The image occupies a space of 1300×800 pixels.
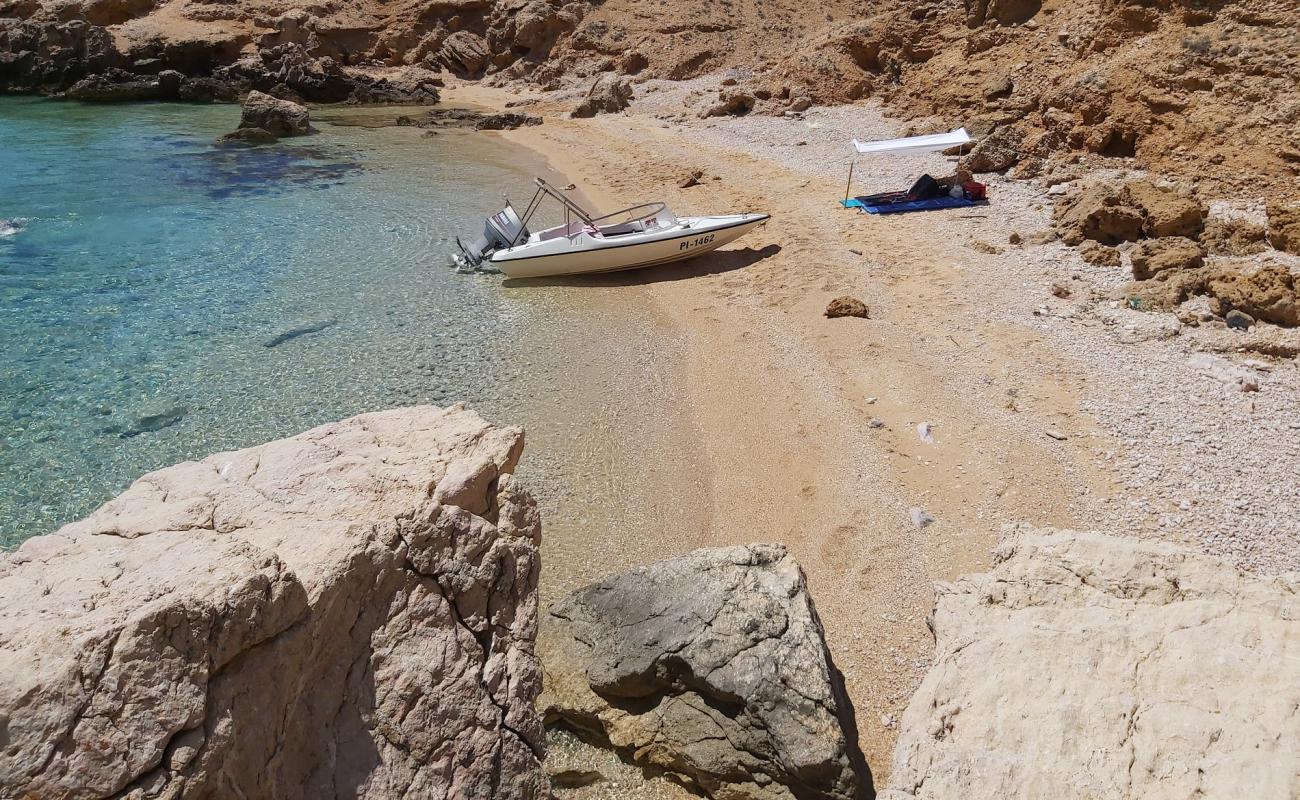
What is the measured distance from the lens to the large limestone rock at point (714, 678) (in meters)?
4.19

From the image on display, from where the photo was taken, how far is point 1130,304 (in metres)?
9.92

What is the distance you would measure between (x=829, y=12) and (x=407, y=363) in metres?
28.6

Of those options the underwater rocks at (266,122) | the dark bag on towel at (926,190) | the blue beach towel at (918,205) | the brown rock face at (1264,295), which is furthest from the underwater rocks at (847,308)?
the underwater rocks at (266,122)

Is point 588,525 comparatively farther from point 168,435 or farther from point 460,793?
point 168,435

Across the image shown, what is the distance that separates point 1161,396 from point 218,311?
12.2 metres

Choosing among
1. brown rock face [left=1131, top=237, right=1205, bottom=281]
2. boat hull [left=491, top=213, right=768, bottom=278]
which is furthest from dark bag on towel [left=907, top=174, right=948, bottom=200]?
brown rock face [left=1131, top=237, right=1205, bottom=281]

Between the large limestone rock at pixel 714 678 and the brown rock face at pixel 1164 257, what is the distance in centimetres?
857

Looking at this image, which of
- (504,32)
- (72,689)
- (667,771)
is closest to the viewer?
(72,689)

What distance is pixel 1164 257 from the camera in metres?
10.5

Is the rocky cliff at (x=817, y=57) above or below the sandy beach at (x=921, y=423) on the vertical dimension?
above

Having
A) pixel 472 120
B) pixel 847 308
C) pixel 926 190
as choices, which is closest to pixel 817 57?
pixel 926 190

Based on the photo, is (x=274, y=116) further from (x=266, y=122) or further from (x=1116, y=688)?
(x=1116, y=688)

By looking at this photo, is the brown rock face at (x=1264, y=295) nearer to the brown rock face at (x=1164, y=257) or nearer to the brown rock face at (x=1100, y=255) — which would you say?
the brown rock face at (x=1164, y=257)

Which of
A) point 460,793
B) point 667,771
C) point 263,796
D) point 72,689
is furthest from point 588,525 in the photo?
point 72,689
